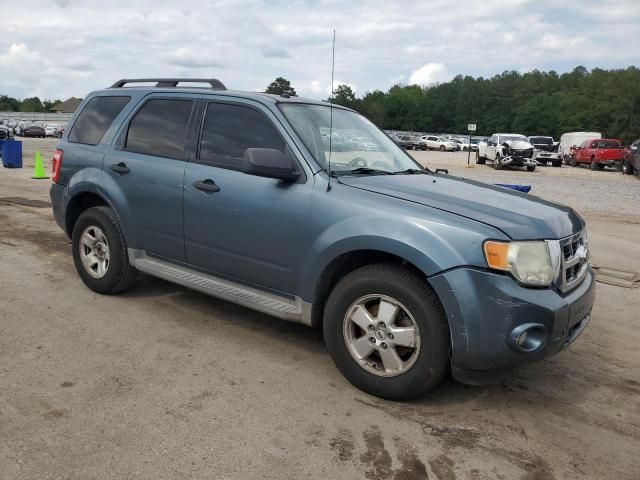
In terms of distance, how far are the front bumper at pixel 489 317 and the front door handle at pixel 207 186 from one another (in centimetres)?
178

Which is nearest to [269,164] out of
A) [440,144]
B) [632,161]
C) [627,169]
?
[632,161]

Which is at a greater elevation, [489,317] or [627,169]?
[627,169]

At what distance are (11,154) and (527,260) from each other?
18.2 m

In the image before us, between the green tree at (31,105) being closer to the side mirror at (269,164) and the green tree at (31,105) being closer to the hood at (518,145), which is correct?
the hood at (518,145)

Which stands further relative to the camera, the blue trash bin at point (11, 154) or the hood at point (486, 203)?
the blue trash bin at point (11, 154)

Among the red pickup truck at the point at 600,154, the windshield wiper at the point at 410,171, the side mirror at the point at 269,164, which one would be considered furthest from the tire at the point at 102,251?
the red pickup truck at the point at 600,154

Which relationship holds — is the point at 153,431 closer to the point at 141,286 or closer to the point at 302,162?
the point at 302,162

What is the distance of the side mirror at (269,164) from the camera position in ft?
12.1

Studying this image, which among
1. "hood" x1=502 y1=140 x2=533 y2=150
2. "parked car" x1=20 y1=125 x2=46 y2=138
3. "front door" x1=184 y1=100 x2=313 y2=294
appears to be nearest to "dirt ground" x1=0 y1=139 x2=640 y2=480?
"front door" x1=184 y1=100 x2=313 y2=294

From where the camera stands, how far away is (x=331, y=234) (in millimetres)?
3619

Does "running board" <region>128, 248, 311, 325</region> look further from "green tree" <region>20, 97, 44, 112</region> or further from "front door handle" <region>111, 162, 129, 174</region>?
"green tree" <region>20, 97, 44, 112</region>

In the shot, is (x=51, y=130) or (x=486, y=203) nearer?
(x=486, y=203)

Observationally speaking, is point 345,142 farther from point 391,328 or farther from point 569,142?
point 569,142

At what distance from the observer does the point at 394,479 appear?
2721 millimetres
